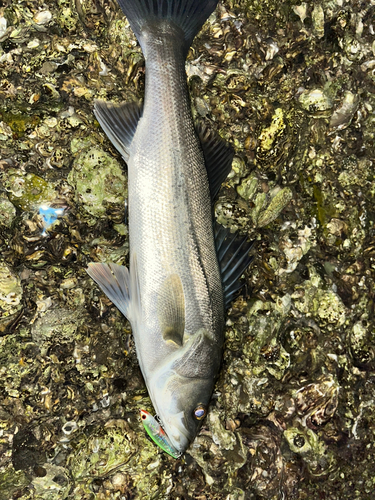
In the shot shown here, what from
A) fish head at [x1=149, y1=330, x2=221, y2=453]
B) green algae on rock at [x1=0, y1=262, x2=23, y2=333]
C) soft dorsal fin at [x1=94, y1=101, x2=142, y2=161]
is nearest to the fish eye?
fish head at [x1=149, y1=330, x2=221, y2=453]

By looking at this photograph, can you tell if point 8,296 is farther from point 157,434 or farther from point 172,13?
point 172,13

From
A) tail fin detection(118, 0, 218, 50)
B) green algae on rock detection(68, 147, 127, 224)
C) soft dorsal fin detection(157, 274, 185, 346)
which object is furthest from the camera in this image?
green algae on rock detection(68, 147, 127, 224)

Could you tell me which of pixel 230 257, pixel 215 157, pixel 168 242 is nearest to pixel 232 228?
pixel 230 257

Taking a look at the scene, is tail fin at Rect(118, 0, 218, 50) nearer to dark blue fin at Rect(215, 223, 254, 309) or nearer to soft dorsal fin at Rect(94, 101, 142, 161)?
soft dorsal fin at Rect(94, 101, 142, 161)

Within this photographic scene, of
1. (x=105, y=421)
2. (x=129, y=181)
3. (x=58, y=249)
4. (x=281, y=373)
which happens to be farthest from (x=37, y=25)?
(x=281, y=373)

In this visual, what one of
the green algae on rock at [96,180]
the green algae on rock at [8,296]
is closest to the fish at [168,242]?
the green algae on rock at [96,180]

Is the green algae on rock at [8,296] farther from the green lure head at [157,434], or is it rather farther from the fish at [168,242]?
the green lure head at [157,434]

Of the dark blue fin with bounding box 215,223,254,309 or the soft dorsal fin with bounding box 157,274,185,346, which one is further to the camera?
the dark blue fin with bounding box 215,223,254,309
